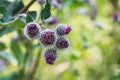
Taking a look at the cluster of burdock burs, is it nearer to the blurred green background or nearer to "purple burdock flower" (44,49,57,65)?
"purple burdock flower" (44,49,57,65)

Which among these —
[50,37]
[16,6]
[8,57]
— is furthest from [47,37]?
[8,57]

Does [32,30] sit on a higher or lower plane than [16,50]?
lower

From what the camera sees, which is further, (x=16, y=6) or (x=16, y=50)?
(x=16, y=50)

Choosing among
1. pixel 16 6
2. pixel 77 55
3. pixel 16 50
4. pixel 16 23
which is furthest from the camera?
pixel 77 55

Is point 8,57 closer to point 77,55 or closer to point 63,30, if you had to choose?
point 77,55

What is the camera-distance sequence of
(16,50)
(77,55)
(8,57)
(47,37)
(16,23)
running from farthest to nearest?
1. (77,55)
2. (8,57)
3. (16,50)
4. (16,23)
5. (47,37)

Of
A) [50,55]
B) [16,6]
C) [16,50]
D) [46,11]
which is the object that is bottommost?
[50,55]
